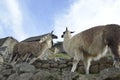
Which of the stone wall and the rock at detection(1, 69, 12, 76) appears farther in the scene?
the rock at detection(1, 69, 12, 76)

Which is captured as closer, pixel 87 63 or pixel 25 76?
pixel 25 76

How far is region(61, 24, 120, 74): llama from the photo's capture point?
10.7 m

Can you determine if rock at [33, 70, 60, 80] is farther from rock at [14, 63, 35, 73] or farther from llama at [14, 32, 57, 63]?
llama at [14, 32, 57, 63]

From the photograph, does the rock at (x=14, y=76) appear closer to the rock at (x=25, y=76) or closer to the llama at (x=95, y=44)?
the rock at (x=25, y=76)

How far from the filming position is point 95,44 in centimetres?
1152

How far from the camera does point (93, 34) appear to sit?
11.7m

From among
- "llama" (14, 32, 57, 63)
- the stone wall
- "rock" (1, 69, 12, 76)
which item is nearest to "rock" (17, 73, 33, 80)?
the stone wall

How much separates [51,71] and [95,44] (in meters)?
2.04

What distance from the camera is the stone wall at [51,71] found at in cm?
1000

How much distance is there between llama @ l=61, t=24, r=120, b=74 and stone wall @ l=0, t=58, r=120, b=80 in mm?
585

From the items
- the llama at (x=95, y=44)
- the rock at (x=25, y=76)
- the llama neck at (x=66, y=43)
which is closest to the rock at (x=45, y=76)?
the rock at (x=25, y=76)

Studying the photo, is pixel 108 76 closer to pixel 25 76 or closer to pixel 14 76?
pixel 25 76

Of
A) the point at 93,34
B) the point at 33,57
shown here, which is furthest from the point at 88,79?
the point at 33,57

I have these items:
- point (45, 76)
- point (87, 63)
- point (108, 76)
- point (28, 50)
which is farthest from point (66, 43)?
point (28, 50)
